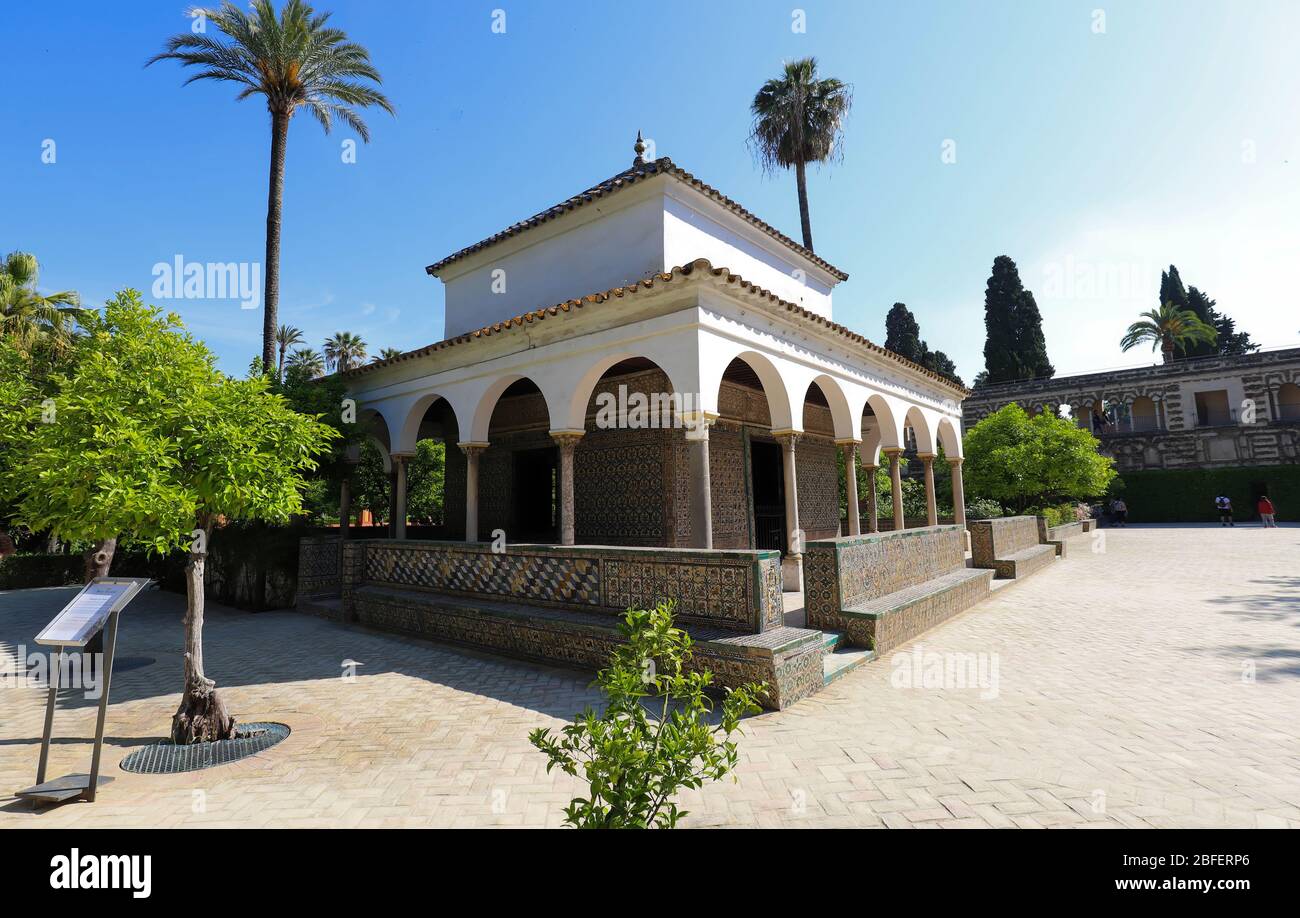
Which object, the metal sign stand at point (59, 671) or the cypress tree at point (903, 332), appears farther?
the cypress tree at point (903, 332)

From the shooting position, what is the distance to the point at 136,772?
405cm

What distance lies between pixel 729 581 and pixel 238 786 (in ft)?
12.9

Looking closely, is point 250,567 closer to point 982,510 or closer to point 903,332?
point 982,510

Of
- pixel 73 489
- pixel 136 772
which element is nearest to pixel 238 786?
pixel 136 772

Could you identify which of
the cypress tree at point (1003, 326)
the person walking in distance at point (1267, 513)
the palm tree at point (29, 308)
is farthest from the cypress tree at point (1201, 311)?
the palm tree at point (29, 308)

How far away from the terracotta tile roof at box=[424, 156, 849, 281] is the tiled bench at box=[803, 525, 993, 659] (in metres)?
5.97

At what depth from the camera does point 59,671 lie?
3.79 meters

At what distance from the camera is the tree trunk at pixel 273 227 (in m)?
13.7

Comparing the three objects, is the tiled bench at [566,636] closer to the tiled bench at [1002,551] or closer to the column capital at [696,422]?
the column capital at [696,422]

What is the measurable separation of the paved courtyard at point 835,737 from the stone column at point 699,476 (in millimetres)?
2160

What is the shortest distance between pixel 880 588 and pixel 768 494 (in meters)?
4.69

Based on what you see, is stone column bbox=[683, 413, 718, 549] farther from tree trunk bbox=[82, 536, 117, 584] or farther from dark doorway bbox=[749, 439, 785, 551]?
tree trunk bbox=[82, 536, 117, 584]

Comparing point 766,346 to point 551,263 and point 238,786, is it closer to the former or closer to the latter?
point 551,263

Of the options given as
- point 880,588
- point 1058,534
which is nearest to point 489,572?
point 880,588
